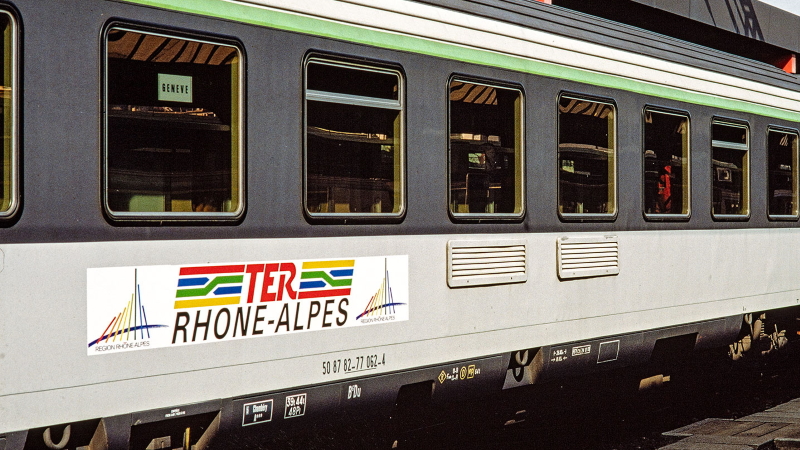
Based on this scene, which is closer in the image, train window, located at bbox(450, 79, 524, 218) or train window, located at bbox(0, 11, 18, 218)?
train window, located at bbox(0, 11, 18, 218)

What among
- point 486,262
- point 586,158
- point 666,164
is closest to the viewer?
point 486,262

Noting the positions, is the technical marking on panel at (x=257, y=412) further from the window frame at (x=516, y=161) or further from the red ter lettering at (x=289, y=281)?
the window frame at (x=516, y=161)

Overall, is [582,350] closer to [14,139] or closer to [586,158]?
[586,158]

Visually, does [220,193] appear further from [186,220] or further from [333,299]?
[333,299]

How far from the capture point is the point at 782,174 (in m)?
10.4

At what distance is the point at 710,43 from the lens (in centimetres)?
2145

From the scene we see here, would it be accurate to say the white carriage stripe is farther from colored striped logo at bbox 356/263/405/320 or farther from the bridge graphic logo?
the bridge graphic logo

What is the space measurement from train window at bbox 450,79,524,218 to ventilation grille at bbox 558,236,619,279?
613mm

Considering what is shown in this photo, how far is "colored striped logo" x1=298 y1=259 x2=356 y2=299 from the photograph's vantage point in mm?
5578

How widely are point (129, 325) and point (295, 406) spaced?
124cm

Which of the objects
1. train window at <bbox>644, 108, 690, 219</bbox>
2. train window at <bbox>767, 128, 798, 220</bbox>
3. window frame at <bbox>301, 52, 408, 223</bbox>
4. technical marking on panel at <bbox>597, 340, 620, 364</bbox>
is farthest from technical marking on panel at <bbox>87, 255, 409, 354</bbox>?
train window at <bbox>767, 128, 798, 220</bbox>

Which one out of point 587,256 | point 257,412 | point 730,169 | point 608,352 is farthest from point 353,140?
point 730,169

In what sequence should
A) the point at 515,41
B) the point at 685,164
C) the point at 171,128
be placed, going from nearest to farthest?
the point at 171,128 → the point at 515,41 → the point at 685,164

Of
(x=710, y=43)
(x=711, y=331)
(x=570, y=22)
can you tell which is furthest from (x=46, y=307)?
(x=710, y=43)
